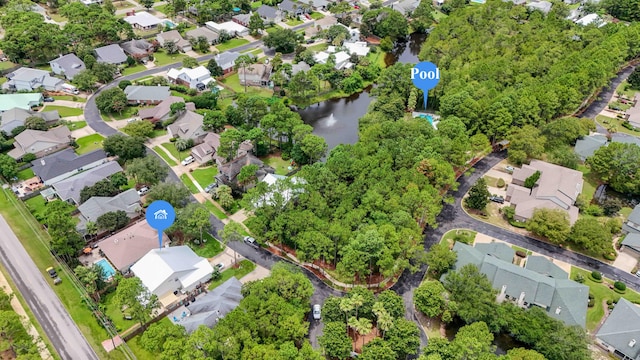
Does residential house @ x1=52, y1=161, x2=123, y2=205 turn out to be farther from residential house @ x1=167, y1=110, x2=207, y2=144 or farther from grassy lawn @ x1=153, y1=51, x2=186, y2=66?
grassy lawn @ x1=153, y1=51, x2=186, y2=66

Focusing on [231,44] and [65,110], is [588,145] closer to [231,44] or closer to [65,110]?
[231,44]

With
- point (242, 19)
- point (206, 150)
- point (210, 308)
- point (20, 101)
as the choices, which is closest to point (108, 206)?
point (206, 150)

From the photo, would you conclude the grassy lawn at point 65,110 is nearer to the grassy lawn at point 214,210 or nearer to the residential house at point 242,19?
the grassy lawn at point 214,210

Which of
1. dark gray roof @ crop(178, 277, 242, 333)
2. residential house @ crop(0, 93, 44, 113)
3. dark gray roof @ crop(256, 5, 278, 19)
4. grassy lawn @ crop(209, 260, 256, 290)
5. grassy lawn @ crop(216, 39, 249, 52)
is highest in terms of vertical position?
dark gray roof @ crop(256, 5, 278, 19)

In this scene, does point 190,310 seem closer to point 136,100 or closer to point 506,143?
point 136,100

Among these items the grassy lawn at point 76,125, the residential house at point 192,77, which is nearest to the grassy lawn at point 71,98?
the grassy lawn at point 76,125

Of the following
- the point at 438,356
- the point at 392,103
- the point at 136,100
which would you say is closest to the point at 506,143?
the point at 392,103

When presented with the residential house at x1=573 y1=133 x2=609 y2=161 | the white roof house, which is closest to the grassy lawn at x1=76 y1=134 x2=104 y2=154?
the white roof house
